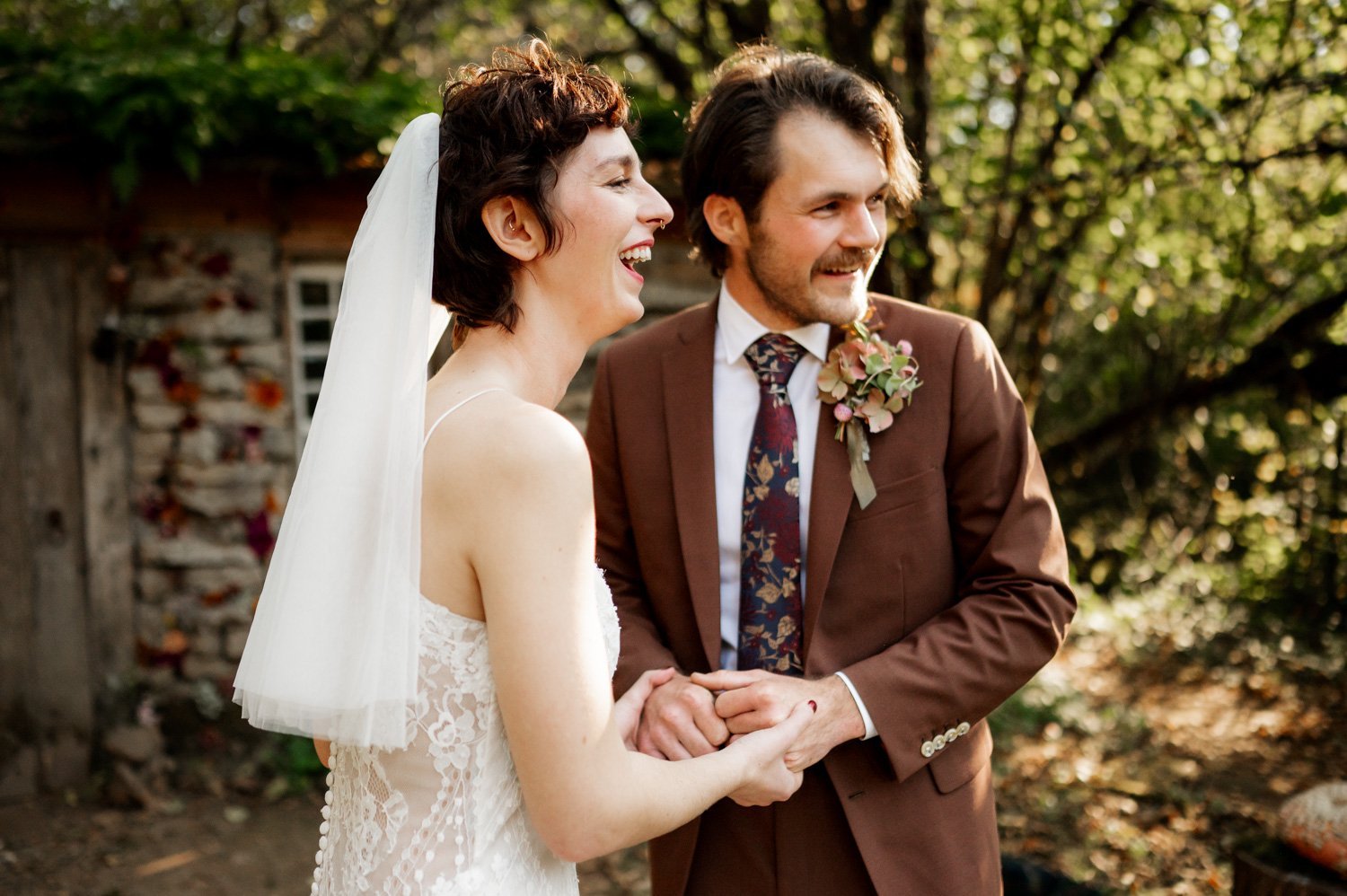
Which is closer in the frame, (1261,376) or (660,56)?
(1261,376)

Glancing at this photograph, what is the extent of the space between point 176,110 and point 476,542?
403 centimetres

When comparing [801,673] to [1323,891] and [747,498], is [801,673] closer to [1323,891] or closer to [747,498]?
[747,498]

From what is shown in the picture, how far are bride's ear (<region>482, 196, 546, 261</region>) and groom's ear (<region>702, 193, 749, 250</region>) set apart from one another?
0.79m

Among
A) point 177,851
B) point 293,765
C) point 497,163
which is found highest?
point 497,163

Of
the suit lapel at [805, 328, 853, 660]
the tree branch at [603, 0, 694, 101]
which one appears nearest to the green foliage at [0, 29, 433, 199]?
the tree branch at [603, 0, 694, 101]

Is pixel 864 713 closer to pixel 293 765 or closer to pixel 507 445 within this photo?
pixel 507 445

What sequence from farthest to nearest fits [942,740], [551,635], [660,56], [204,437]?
[660,56] < [204,437] < [942,740] < [551,635]

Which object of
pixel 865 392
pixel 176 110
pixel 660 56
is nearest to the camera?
pixel 865 392

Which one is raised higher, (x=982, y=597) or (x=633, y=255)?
(x=633, y=255)

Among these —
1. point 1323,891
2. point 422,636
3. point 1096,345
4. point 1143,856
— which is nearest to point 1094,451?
point 1096,345

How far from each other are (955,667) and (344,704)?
3.71 ft

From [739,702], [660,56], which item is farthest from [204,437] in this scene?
[739,702]

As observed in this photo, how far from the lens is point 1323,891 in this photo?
10.2 ft

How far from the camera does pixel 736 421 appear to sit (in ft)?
7.58
